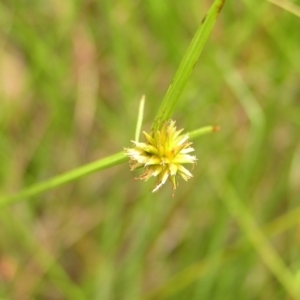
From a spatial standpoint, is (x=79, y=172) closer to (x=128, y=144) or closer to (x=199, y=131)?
(x=199, y=131)

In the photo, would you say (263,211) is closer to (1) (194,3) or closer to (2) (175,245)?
(2) (175,245)

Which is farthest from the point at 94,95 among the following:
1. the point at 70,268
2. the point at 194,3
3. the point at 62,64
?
the point at 70,268

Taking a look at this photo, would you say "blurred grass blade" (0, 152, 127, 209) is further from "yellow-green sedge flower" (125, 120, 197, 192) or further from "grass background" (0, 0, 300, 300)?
"grass background" (0, 0, 300, 300)

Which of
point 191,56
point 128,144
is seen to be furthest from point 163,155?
point 128,144

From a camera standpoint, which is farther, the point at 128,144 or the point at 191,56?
the point at 128,144

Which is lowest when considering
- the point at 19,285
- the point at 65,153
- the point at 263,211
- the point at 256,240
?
the point at 256,240

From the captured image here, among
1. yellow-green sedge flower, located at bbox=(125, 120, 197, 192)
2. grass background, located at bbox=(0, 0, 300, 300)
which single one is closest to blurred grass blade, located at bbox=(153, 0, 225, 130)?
yellow-green sedge flower, located at bbox=(125, 120, 197, 192)

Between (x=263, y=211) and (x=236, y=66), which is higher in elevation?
(x=236, y=66)
